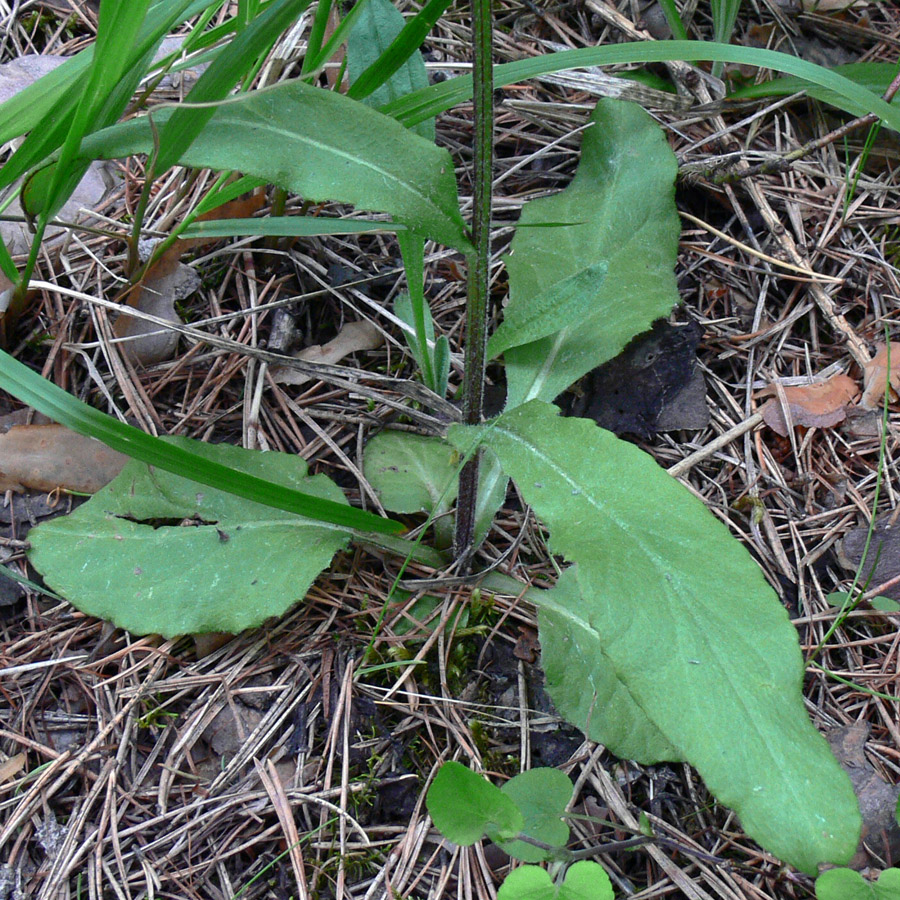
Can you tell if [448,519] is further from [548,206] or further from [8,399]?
[8,399]

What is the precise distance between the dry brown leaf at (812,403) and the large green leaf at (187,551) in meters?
0.92

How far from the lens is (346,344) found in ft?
5.36

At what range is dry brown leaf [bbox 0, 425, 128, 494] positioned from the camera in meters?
1.48

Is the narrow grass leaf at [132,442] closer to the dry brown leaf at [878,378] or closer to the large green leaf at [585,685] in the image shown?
the large green leaf at [585,685]

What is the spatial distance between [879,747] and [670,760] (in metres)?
0.39

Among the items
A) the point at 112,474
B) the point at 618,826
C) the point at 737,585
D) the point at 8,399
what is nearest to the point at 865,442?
the point at 737,585

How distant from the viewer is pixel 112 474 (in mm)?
1521

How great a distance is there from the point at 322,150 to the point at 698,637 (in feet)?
2.81

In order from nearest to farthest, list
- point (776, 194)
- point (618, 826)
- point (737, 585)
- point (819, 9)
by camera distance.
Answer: point (737, 585), point (618, 826), point (776, 194), point (819, 9)

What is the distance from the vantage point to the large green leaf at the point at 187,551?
1.32 metres

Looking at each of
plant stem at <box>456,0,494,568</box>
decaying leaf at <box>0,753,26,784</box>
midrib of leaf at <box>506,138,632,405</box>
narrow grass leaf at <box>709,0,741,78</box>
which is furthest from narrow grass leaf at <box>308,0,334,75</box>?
decaying leaf at <box>0,753,26,784</box>

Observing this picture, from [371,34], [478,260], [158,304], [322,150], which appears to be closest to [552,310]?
[478,260]

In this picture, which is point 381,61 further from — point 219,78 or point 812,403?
point 812,403

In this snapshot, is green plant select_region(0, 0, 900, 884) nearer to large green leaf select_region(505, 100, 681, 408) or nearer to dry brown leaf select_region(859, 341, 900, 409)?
large green leaf select_region(505, 100, 681, 408)
